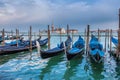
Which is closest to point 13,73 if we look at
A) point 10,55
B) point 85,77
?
point 85,77

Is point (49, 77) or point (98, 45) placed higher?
point (98, 45)

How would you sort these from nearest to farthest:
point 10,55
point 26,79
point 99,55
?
point 26,79
point 99,55
point 10,55

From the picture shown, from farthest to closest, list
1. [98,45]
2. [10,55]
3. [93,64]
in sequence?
1. [10,55]
2. [98,45]
3. [93,64]

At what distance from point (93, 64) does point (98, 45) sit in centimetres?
279

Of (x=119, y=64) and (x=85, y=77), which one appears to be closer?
(x=85, y=77)

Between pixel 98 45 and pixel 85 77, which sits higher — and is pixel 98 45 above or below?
above

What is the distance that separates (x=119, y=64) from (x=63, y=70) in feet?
11.4

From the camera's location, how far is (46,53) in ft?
43.5

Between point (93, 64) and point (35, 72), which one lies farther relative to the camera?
point (93, 64)

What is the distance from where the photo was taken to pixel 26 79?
962cm

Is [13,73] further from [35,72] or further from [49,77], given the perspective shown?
[49,77]

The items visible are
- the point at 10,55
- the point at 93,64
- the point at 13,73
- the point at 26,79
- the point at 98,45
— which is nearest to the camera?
the point at 26,79

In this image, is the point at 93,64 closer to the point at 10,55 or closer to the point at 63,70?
the point at 63,70

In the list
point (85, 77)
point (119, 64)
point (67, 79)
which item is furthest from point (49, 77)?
point (119, 64)
